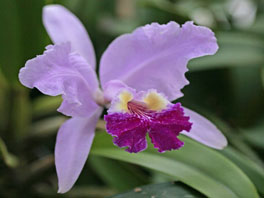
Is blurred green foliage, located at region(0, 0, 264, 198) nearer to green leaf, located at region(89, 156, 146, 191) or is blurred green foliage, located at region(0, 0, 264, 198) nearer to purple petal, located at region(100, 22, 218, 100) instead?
green leaf, located at region(89, 156, 146, 191)

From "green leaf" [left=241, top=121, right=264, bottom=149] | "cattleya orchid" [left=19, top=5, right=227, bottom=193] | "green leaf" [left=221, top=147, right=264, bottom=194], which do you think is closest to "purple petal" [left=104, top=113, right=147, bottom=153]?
"cattleya orchid" [left=19, top=5, right=227, bottom=193]

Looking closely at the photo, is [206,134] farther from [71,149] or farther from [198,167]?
[71,149]

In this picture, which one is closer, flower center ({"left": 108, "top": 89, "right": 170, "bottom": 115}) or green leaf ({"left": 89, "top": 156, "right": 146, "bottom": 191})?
flower center ({"left": 108, "top": 89, "right": 170, "bottom": 115})

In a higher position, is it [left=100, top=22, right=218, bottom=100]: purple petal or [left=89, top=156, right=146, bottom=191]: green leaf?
[left=100, top=22, right=218, bottom=100]: purple petal

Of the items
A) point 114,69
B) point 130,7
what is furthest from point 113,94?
point 130,7

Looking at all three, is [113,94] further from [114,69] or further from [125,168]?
[125,168]

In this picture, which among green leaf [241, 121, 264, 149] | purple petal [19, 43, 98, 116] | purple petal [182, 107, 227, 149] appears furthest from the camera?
green leaf [241, 121, 264, 149]

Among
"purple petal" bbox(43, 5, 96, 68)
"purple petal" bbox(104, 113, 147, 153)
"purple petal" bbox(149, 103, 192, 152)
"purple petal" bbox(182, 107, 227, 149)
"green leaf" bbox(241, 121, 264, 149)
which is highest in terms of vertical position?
"green leaf" bbox(241, 121, 264, 149)
